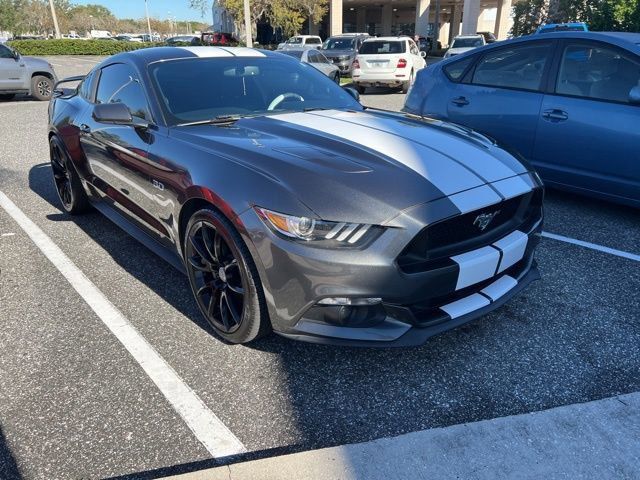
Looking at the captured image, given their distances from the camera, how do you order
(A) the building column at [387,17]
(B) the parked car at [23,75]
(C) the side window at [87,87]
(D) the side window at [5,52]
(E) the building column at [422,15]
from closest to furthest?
1. (C) the side window at [87,87]
2. (D) the side window at [5,52]
3. (B) the parked car at [23,75]
4. (E) the building column at [422,15]
5. (A) the building column at [387,17]

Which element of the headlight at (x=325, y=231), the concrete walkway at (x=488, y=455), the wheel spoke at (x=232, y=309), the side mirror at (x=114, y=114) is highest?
the side mirror at (x=114, y=114)

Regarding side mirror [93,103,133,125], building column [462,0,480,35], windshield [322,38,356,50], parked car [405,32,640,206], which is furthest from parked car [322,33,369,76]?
side mirror [93,103,133,125]

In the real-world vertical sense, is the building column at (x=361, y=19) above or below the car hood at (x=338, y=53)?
above

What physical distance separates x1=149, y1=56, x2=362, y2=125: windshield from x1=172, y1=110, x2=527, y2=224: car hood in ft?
0.80

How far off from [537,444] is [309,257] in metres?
1.16

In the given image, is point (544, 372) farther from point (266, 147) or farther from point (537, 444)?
point (266, 147)

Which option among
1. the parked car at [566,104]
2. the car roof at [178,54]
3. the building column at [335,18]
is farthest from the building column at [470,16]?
the car roof at [178,54]

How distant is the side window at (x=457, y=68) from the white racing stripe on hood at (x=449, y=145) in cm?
238

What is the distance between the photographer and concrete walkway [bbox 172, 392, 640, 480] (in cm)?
184

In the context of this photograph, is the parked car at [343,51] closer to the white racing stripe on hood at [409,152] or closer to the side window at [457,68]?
the side window at [457,68]

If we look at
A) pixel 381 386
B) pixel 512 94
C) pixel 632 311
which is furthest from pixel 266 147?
pixel 512 94

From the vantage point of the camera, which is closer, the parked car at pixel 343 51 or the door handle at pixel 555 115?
the door handle at pixel 555 115

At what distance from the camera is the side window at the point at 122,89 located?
10.8 ft

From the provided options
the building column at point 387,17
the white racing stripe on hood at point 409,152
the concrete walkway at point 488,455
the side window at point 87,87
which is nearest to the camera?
the concrete walkway at point 488,455
